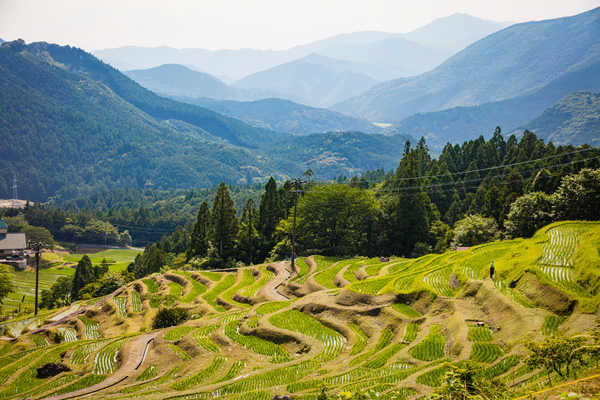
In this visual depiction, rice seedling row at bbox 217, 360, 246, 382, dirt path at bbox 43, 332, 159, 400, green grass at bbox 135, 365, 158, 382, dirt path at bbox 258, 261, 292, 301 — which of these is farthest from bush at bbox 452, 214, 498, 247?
green grass at bbox 135, 365, 158, 382

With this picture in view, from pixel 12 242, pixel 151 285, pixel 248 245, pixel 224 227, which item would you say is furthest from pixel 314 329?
pixel 12 242

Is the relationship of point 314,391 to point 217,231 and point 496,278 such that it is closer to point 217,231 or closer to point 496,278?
point 496,278

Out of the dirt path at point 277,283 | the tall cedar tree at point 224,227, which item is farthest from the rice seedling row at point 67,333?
the tall cedar tree at point 224,227

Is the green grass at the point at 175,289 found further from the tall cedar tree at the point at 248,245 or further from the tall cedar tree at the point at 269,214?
the tall cedar tree at the point at 269,214

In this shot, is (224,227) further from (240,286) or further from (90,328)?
(90,328)

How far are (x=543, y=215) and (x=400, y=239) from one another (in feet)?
92.6

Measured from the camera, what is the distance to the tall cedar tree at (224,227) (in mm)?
87375

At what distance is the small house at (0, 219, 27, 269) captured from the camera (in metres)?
129

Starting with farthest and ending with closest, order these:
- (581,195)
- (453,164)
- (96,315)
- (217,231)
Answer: (453,164) < (217,231) < (96,315) < (581,195)

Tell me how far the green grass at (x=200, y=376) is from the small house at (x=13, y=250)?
12697 cm

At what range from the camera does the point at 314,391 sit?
19859mm

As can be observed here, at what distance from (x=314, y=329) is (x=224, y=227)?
57392 millimetres

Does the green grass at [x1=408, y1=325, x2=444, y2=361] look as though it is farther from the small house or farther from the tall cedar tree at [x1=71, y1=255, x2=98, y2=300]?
the small house

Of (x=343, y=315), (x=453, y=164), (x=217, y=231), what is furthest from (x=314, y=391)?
(x=453, y=164)
